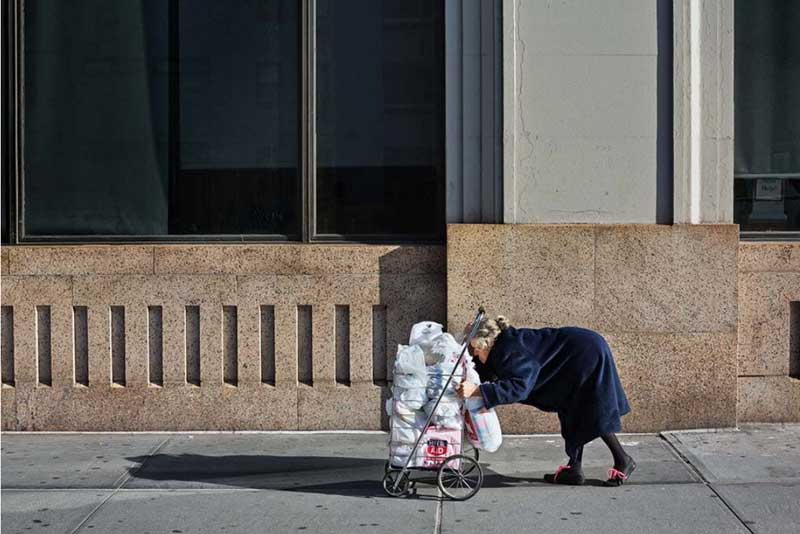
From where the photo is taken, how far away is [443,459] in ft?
22.8

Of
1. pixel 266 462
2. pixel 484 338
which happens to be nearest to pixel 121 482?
pixel 266 462

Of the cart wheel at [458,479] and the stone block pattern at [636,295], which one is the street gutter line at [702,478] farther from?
the cart wheel at [458,479]

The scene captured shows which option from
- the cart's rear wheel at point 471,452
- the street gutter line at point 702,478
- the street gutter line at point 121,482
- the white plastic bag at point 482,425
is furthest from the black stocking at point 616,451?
the street gutter line at point 121,482

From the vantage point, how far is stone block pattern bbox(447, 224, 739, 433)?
8.67 metres

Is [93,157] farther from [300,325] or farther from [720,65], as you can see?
[720,65]

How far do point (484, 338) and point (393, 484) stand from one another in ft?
3.50

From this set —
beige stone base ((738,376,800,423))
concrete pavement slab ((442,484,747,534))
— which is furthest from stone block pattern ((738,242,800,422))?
concrete pavement slab ((442,484,747,534))


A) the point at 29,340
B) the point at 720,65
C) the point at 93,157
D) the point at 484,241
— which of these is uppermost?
the point at 720,65

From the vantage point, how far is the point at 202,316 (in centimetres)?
905

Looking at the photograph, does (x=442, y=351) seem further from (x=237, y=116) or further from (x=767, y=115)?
(x=767, y=115)

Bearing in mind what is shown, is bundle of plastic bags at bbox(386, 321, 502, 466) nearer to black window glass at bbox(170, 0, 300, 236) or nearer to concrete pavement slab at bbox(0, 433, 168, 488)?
concrete pavement slab at bbox(0, 433, 168, 488)

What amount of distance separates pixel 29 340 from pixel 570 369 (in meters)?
4.42

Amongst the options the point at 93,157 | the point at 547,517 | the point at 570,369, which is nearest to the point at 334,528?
the point at 547,517

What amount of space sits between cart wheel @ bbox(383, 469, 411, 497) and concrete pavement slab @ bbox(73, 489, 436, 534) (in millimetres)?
46
